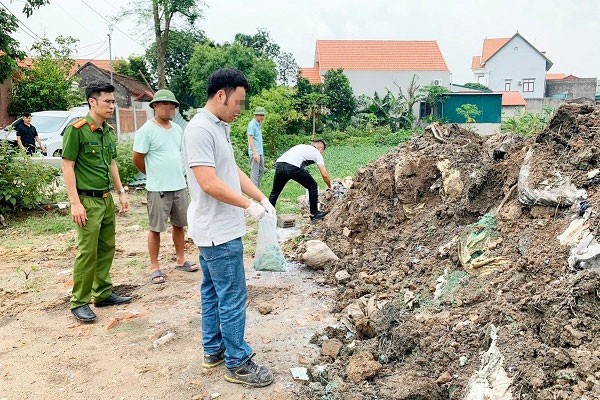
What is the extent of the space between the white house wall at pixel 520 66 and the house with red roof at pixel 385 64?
722 inches

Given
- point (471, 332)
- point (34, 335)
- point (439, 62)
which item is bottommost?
point (34, 335)

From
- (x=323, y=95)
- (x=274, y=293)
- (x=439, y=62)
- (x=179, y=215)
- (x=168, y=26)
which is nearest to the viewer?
(x=274, y=293)

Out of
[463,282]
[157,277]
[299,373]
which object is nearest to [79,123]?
[157,277]

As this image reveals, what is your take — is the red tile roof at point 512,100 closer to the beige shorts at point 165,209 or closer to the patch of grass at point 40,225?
the patch of grass at point 40,225

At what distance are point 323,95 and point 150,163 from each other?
866 inches

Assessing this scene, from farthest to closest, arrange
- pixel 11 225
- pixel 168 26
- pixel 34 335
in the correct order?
pixel 168 26 < pixel 11 225 < pixel 34 335

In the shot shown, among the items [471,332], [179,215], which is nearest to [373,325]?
[471,332]

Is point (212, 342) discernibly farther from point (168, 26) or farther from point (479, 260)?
point (168, 26)

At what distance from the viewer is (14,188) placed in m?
7.75

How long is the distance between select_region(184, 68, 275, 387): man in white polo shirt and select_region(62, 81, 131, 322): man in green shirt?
1.45 metres

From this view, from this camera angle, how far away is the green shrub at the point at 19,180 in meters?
7.67

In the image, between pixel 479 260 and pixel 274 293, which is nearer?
pixel 479 260

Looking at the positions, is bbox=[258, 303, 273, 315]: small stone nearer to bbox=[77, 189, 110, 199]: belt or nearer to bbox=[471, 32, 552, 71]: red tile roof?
bbox=[77, 189, 110, 199]: belt

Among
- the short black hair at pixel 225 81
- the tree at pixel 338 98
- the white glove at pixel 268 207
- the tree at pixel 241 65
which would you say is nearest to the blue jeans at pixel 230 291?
the white glove at pixel 268 207
